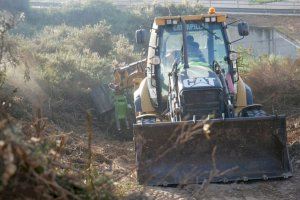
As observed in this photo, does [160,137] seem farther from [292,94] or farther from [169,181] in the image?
[292,94]

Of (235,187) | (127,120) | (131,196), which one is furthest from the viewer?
(127,120)

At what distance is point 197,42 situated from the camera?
352 inches

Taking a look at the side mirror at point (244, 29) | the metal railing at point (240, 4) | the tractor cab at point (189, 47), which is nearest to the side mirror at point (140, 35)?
the tractor cab at point (189, 47)

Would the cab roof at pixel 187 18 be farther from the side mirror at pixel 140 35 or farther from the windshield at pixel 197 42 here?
the side mirror at pixel 140 35

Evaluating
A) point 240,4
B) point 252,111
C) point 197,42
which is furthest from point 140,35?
point 240,4

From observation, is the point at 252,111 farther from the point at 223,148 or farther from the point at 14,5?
the point at 14,5

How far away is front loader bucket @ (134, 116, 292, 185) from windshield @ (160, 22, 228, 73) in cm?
196

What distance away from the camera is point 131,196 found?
6.05 meters

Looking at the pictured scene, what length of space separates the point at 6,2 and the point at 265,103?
17390 millimetres

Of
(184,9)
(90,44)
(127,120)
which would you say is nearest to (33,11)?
(184,9)

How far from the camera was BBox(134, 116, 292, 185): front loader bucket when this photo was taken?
23.3 feet

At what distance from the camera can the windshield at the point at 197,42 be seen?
8.89m

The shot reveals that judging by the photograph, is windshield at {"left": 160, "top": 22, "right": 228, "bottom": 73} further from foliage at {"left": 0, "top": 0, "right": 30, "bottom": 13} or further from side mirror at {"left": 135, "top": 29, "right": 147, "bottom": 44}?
foliage at {"left": 0, "top": 0, "right": 30, "bottom": 13}

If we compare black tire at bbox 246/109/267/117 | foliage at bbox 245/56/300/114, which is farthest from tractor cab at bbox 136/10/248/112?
foliage at bbox 245/56/300/114
